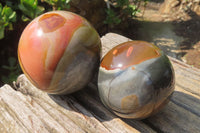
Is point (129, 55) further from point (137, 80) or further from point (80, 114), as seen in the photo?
point (80, 114)

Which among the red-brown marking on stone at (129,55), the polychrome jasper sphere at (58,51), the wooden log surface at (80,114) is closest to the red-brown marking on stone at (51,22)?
the polychrome jasper sphere at (58,51)

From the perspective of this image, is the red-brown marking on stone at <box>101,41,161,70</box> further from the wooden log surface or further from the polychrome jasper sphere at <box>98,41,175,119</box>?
the wooden log surface

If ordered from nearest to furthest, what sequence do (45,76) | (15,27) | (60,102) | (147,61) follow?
(147,61), (45,76), (60,102), (15,27)

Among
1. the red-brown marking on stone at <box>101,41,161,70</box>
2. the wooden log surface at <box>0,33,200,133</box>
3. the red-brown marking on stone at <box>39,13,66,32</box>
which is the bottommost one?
the wooden log surface at <box>0,33,200,133</box>

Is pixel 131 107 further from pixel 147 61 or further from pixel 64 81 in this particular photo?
pixel 64 81

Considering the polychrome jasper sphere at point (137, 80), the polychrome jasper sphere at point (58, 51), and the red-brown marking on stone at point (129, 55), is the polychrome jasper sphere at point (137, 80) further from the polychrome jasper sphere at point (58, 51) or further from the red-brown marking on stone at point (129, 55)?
the polychrome jasper sphere at point (58, 51)

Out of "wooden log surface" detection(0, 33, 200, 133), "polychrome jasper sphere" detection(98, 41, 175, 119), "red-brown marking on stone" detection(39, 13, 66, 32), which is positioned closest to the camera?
"polychrome jasper sphere" detection(98, 41, 175, 119)

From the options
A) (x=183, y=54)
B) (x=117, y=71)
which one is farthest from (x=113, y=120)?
(x=183, y=54)

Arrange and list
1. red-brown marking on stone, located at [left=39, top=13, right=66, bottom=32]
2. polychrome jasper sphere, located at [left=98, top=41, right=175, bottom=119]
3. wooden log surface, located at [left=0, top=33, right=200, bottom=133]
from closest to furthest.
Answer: polychrome jasper sphere, located at [left=98, top=41, right=175, bottom=119]
red-brown marking on stone, located at [left=39, top=13, right=66, bottom=32]
wooden log surface, located at [left=0, top=33, right=200, bottom=133]

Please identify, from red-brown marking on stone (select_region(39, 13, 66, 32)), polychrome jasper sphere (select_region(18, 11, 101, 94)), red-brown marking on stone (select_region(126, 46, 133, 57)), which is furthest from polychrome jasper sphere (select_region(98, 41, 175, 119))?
red-brown marking on stone (select_region(39, 13, 66, 32))
